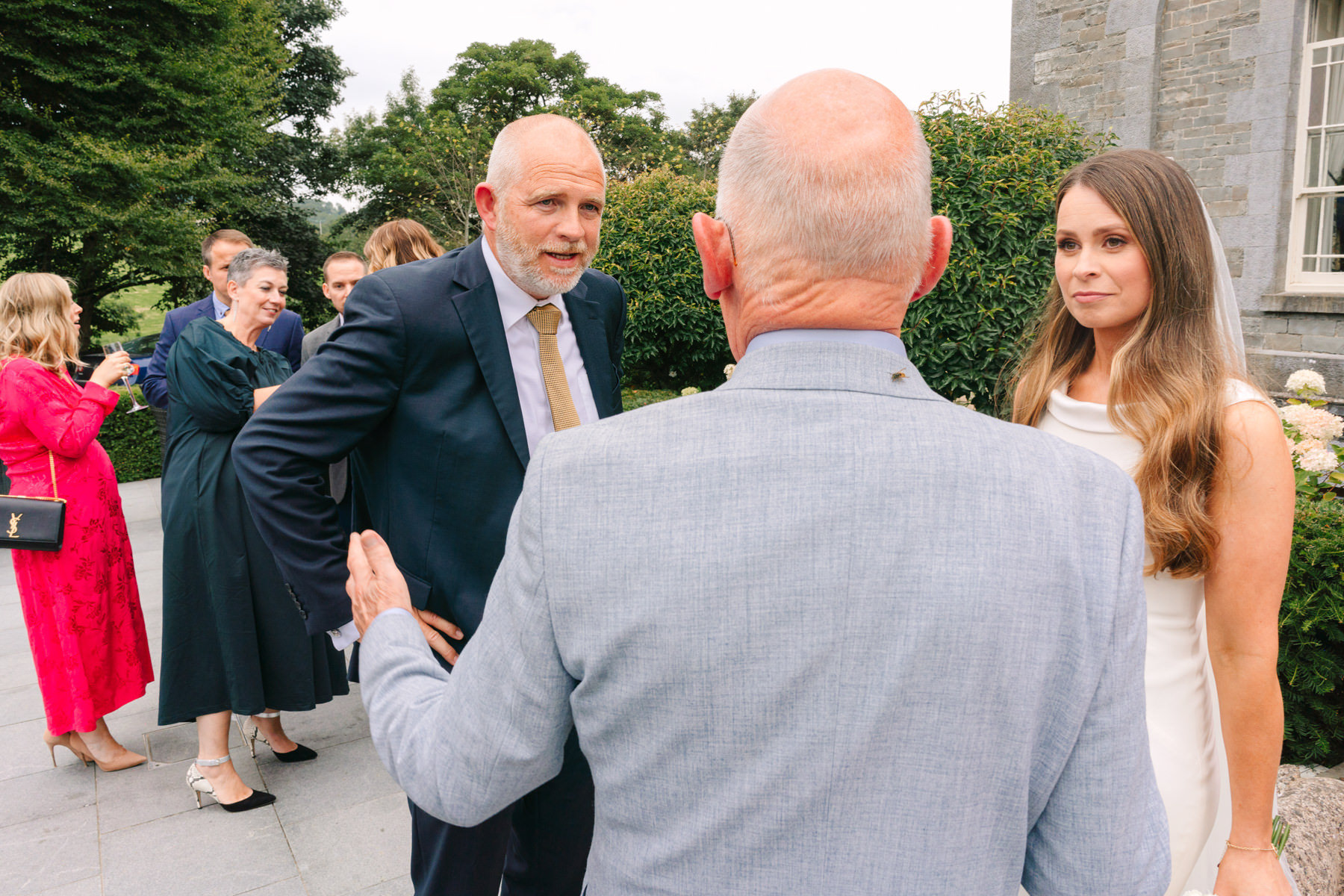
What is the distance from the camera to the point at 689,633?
0.93 metres

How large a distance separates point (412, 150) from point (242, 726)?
31382 mm

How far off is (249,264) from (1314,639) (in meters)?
4.96

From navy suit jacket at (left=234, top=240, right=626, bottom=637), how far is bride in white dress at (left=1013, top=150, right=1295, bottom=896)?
1.49m

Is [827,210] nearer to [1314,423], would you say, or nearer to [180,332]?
[1314,423]

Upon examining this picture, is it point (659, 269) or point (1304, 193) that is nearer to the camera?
point (1304, 193)

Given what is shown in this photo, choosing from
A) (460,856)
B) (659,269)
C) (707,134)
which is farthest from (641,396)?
(707,134)

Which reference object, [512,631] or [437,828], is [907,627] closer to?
[512,631]

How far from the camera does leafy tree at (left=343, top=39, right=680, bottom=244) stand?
29.1 m

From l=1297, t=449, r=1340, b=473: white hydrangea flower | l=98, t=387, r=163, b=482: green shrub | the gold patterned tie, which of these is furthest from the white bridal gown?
l=98, t=387, r=163, b=482: green shrub

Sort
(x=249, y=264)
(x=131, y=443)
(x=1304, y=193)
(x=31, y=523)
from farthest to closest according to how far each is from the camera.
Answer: (x=131, y=443), (x=1304, y=193), (x=249, y=264), (x=31, y=523)

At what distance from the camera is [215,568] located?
3779 millimetres

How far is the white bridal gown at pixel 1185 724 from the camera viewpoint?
6.03 feet

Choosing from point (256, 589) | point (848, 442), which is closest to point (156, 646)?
point (256, 589)

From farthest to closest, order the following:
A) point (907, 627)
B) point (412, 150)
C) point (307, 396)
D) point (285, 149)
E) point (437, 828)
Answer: point (412, 150) → point (285, 149) → point (437, 828) → point (307, 396) → point (907, 627)
